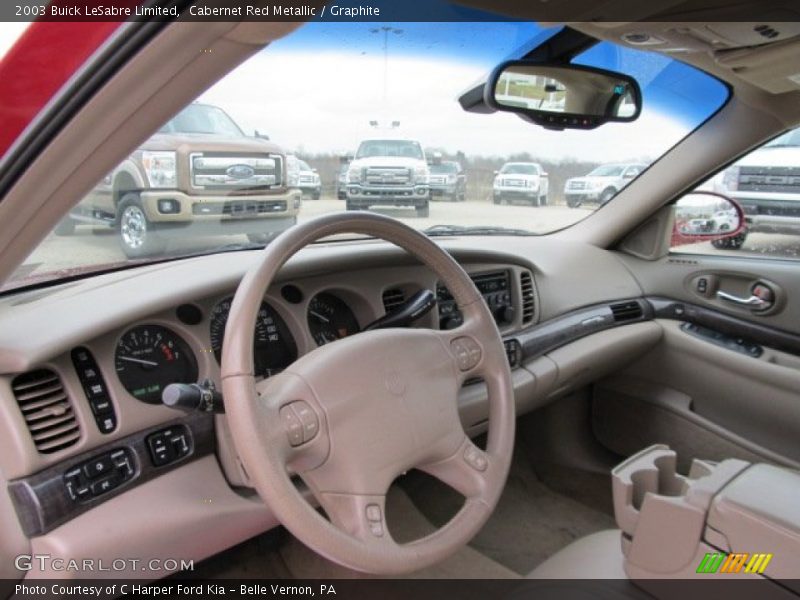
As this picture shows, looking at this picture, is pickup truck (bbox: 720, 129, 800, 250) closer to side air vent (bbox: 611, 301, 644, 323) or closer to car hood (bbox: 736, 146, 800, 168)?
car hood (bbox: 736, 146, 800, 168)

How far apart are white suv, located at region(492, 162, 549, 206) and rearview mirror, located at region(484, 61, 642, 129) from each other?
3.81 feet

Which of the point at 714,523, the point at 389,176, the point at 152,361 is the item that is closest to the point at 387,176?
the point at 389,176

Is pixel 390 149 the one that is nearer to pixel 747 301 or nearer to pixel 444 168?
pixel 444 168

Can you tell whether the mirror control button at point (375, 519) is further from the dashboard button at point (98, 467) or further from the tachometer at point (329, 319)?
the tachometer at point (329, 319)

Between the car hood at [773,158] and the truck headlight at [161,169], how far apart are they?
2408 millimetres

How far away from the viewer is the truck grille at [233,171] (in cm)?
214

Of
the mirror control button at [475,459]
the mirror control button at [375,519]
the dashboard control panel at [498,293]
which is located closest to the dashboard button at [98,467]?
the mirror control button at [375,519]

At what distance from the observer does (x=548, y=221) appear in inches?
134

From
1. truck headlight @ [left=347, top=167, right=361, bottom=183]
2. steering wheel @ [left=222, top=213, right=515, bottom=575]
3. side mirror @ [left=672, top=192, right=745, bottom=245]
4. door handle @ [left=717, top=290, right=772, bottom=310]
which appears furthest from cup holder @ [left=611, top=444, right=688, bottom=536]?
side mirror @ [left=672, top=192, right=745, bottom=245]

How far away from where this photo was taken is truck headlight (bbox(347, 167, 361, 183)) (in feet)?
9.34

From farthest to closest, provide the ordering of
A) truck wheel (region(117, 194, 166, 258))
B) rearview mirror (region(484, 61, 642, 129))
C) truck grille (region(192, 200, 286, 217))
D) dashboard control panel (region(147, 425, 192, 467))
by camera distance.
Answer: truck grille (region(192, 200, 286, 217)) < rearview mirror (region(484, 61, 642, 129)) < truck wheel (region(117, 194, 166, 258)) < dashboard control panel (region(147, 425, 192, 467))

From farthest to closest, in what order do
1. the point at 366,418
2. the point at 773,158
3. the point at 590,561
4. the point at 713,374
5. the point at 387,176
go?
the point at 387,176 → the point at 713,374 → the point at 773,158 → the point at 590,561 → the point at 366,418

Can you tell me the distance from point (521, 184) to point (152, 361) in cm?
251

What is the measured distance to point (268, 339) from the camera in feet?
6.17
